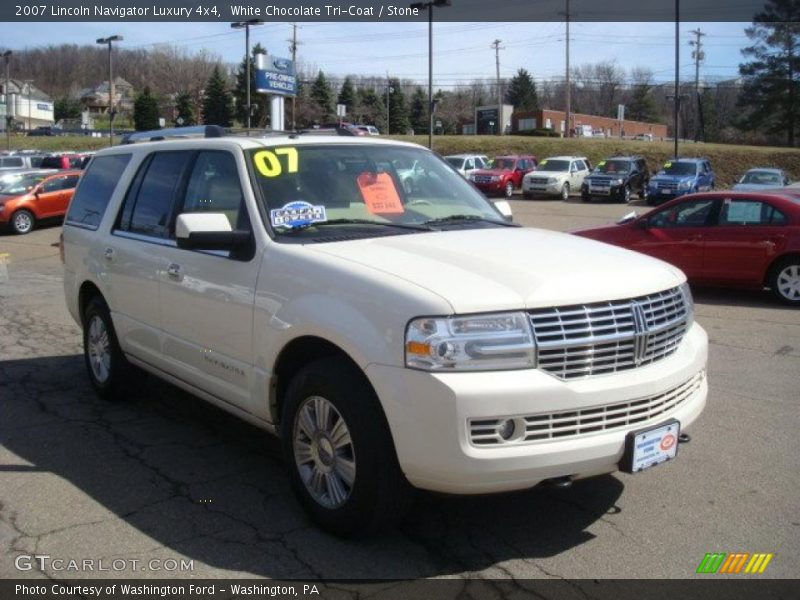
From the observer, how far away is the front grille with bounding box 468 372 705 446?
3.25 meters

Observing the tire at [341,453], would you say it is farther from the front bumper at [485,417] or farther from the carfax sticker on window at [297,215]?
the carfax sticker on window at [297,215]

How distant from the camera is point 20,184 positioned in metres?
23.6

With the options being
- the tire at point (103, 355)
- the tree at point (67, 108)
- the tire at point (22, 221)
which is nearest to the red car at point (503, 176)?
the tire at point (22, 221)

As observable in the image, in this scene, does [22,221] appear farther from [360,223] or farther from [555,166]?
[555,166]

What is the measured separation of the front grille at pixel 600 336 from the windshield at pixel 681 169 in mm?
31940

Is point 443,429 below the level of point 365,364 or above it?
below

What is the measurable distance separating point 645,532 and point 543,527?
496 mm

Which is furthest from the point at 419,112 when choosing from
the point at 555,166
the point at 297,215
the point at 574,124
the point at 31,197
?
the point at 297,215

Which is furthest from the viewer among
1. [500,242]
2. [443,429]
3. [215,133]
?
[215,133]

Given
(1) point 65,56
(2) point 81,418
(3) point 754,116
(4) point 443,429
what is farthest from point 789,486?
(1) point 65,56

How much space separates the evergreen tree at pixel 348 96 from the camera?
102250 millimetres

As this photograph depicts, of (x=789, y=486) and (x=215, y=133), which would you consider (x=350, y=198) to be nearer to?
(x=215, y=133)

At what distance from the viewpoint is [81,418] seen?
19.2ft

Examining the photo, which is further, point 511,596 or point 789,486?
point 789,486
